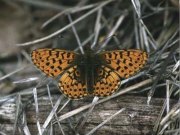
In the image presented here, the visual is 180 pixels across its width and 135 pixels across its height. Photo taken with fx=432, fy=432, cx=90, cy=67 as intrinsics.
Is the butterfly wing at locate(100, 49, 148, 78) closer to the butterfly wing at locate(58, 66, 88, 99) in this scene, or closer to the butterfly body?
the butterfly body

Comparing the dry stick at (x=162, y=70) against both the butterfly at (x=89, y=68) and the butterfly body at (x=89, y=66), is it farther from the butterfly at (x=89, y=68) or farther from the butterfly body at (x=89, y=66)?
the butterfly body at (x=89, y=66)

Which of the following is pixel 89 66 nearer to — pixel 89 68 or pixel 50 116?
pixel 89 68

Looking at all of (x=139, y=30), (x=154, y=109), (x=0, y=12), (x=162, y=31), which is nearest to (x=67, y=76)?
(x=154, y=109)

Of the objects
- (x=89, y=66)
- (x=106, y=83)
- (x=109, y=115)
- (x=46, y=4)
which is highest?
(x=46, y=4)

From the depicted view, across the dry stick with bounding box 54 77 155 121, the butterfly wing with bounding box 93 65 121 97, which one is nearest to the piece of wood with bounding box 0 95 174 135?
the dry stick with bounding box 54 77 155 121

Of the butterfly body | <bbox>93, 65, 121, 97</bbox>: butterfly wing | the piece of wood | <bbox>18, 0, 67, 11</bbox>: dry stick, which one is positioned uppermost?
<bbox>18, 0, 67, 11</bbox>: dry stick

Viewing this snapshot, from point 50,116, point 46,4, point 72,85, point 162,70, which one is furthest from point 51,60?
point 46,4
